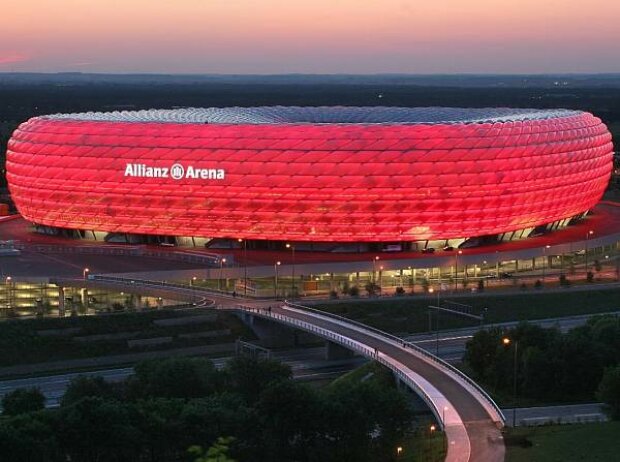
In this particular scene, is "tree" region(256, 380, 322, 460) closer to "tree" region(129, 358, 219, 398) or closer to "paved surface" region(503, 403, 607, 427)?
"tree" region(129, 358, 219, 398)

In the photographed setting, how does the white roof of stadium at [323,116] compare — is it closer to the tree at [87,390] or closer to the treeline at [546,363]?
the treeline at [546,363]

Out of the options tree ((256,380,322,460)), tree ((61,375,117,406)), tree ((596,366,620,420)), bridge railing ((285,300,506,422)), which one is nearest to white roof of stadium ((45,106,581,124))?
bridge railing ((285,300,506,422))

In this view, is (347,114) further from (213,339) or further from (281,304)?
(213,339)

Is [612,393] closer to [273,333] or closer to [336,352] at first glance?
[336,352]

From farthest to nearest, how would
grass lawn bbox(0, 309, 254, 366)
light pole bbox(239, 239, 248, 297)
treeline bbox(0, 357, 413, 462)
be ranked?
1. light pole bbox(239, 239, 248, 297)
2. grass lawn bbox(0, 309, 254, 366)
3. treeline bbox(0, 357, 413, 462)

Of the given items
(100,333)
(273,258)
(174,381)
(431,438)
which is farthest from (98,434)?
(273,258)

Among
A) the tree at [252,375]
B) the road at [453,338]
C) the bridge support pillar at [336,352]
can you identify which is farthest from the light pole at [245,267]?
the tree at [252,375]
